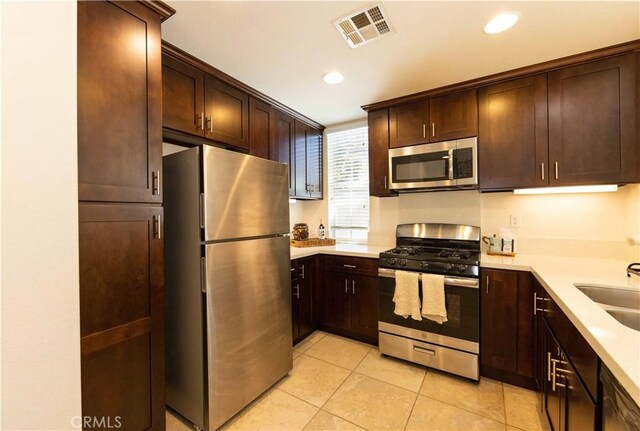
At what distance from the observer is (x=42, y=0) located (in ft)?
2.38

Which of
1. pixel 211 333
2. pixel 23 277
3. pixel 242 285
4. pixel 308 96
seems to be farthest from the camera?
pixel 308 96

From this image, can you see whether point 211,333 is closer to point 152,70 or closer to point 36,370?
point 36,370

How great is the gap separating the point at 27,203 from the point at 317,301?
2.48 m

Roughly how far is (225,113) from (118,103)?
986 millimetres

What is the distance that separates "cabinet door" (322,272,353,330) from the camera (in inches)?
107

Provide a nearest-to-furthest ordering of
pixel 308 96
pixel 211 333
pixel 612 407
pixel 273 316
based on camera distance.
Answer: pixel 612 407 → pixel 211 333 → pixel 273 316 → pixel 308 96

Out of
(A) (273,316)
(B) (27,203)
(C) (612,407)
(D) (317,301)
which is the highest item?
(B) (27,203)

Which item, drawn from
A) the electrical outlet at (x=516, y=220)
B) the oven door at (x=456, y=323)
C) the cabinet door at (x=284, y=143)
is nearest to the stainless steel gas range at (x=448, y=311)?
the oven door at (x=456, y=323)

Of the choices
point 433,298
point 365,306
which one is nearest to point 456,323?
point 433,298

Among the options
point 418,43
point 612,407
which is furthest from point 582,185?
point 612,407

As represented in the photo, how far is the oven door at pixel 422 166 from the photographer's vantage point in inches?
95.9

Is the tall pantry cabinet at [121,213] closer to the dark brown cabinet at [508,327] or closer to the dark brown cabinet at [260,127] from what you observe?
the dark brown cabinet at [260,127]

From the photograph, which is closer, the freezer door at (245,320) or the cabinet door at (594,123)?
the freezer door at (245,320)

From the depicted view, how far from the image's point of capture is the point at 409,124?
2.64 m
